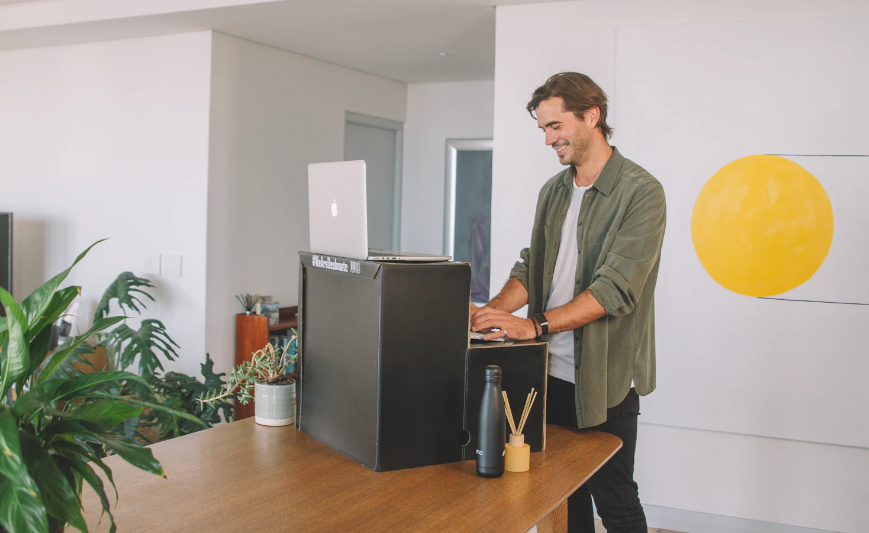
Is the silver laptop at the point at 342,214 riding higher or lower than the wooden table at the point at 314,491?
higher

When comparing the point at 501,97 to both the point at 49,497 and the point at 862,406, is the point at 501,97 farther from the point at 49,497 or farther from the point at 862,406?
the point at 49,497

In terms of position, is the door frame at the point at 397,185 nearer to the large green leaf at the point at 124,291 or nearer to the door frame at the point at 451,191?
the door frame at the point at 451,191

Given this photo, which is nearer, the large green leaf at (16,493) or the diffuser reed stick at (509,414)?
the large green leaf at (16,493)

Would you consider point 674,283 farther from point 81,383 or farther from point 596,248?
point 81,383

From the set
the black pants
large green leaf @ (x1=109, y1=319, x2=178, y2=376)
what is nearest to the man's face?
the black pants

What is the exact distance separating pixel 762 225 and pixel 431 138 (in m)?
3.08

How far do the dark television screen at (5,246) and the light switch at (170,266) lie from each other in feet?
3.23

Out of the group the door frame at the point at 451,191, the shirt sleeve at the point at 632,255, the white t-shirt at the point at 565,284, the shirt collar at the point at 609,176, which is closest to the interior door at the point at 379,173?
the door frame at the point at 451,191

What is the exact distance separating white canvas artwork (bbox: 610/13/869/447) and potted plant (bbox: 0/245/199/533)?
267 centimetres

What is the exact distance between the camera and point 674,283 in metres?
3.23

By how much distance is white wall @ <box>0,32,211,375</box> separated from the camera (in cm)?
428

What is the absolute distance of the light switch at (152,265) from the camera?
4.39 metres

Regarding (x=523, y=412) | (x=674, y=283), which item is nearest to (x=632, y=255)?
(x=523, y=412)

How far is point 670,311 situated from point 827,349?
2.10 feet
